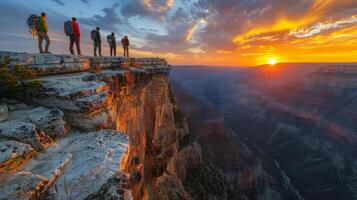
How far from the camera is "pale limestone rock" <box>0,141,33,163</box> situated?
266cm

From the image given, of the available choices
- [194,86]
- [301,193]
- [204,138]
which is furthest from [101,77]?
[194,86]

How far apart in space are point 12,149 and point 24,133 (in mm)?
397

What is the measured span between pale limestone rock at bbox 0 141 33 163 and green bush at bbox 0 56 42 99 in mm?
1658

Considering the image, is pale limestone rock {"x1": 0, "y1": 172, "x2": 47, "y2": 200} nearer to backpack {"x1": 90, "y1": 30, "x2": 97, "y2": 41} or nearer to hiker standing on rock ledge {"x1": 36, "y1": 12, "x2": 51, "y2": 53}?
hiker standing on rock ledge {"x1": 36, "y1": 12, "x2": 51, "y2": 53}

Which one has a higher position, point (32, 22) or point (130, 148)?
point (32, 22)

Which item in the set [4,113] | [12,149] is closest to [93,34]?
[4,113]

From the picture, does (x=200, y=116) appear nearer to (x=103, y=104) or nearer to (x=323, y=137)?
(x=323, y=137)

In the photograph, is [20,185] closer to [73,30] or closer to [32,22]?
[32,22]

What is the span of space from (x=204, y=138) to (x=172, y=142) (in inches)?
820

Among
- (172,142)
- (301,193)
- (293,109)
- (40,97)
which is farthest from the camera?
(293,109)

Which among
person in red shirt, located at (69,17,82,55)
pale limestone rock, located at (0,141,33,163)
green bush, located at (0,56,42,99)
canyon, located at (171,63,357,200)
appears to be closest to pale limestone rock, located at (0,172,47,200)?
pale limestone rock, located at (0,141,33,163)

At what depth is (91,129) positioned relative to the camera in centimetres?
443

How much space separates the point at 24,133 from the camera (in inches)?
124

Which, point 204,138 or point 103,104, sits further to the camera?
point 204,138
